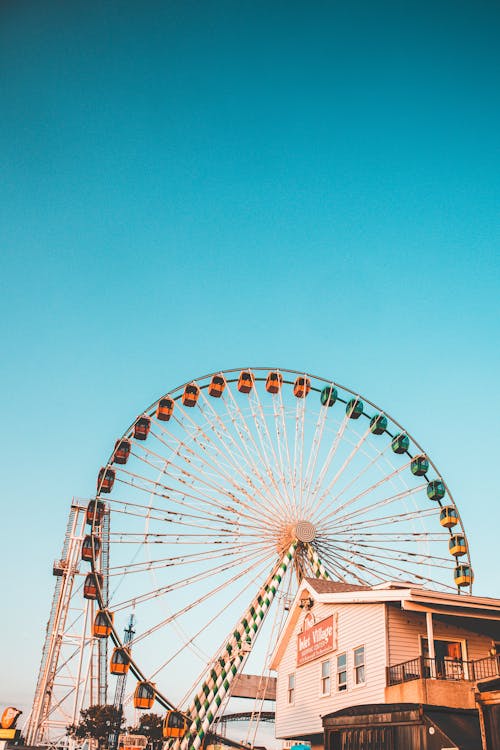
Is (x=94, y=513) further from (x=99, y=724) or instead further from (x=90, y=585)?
(x=99, y=724)

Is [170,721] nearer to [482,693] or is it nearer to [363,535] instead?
[363,535]

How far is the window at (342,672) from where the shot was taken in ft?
65.0

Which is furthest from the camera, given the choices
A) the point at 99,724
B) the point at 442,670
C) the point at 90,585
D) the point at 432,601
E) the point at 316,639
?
the point at 99,724

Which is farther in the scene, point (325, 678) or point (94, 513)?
point (94, 513)

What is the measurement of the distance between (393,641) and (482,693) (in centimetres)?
401

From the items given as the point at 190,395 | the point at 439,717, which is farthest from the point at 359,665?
the point at 190,395

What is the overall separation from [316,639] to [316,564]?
6.81 meters

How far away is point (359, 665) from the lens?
1909cm

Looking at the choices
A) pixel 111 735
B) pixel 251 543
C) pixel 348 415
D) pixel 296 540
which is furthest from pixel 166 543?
pixel 111 735

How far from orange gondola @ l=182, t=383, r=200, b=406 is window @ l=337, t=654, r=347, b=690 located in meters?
15.1

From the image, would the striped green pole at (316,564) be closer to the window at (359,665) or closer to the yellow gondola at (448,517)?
the yellow gondola at (448,517)

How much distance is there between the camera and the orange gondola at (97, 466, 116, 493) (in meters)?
29.9

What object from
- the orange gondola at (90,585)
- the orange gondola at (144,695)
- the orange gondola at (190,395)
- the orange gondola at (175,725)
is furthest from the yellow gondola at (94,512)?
the orange gondola at (175,725)

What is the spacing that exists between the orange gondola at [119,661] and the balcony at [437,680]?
40.3 feet
